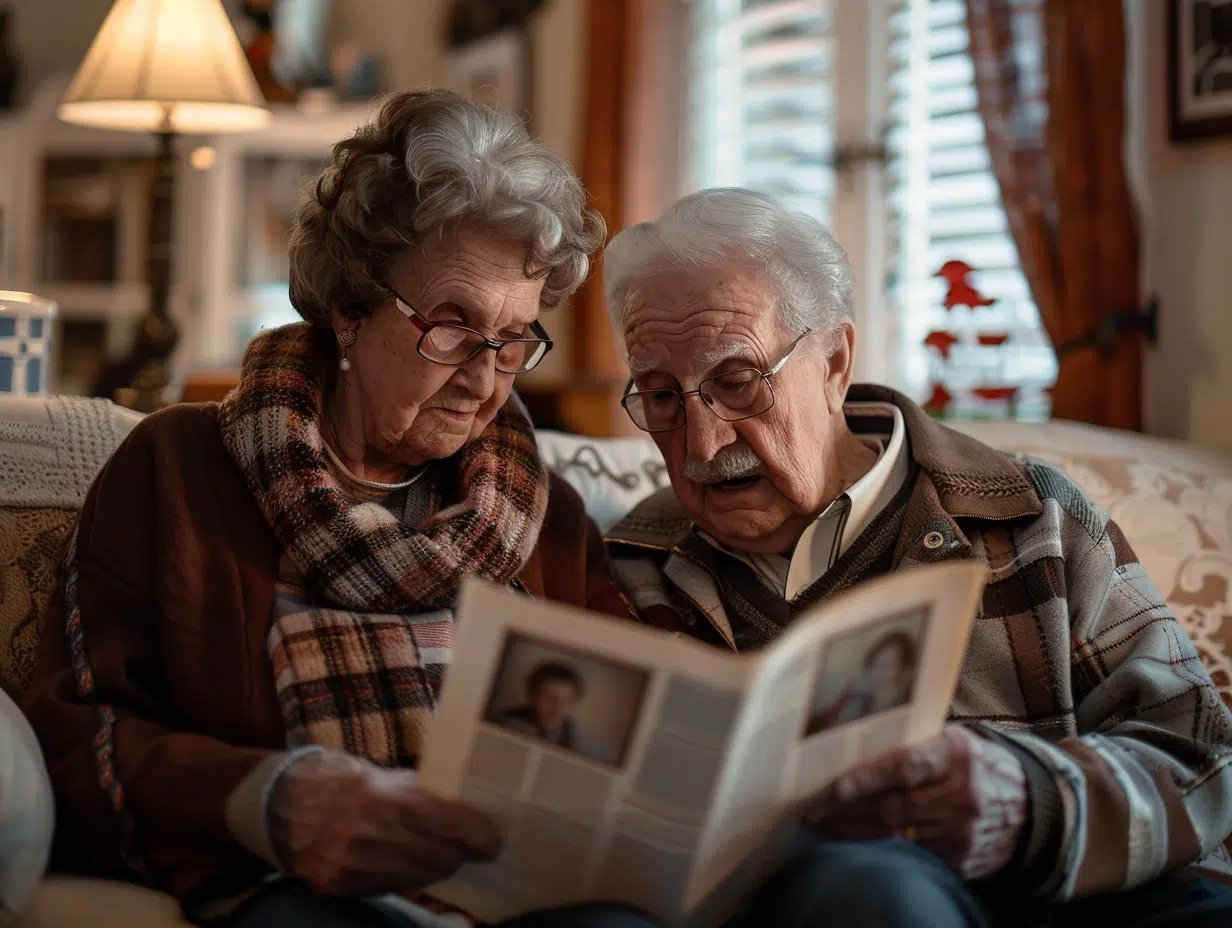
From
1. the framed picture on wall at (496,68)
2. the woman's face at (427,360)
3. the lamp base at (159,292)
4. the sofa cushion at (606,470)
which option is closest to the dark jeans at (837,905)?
the woman's face at (427,360)

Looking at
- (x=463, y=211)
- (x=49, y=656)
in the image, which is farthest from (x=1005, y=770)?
(x=49, y=656)

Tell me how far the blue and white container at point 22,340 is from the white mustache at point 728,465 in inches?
38.6

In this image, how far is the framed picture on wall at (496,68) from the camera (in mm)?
4535

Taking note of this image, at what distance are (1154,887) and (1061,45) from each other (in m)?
1.97

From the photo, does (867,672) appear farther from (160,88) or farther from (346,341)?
(160,88)

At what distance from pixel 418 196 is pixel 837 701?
0.78 m

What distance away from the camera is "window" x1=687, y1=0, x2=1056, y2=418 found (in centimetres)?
305

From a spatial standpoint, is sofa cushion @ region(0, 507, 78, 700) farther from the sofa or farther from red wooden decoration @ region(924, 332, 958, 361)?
red wooden decoration @ region(924, 332, 958, 361)

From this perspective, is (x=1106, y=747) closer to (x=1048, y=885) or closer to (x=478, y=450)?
(x=1048, y=885)

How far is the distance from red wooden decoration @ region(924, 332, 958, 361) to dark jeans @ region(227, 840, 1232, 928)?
174 cm

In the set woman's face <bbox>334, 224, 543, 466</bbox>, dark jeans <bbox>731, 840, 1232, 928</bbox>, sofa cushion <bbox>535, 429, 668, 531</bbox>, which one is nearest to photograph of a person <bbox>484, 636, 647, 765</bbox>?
dark jeans <bbox>731, 840, 1232, 928</bbox>

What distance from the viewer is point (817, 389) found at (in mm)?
1659

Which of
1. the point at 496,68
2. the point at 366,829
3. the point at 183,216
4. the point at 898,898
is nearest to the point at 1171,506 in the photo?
the point at 898,898

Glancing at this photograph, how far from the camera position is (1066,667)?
1.44m
